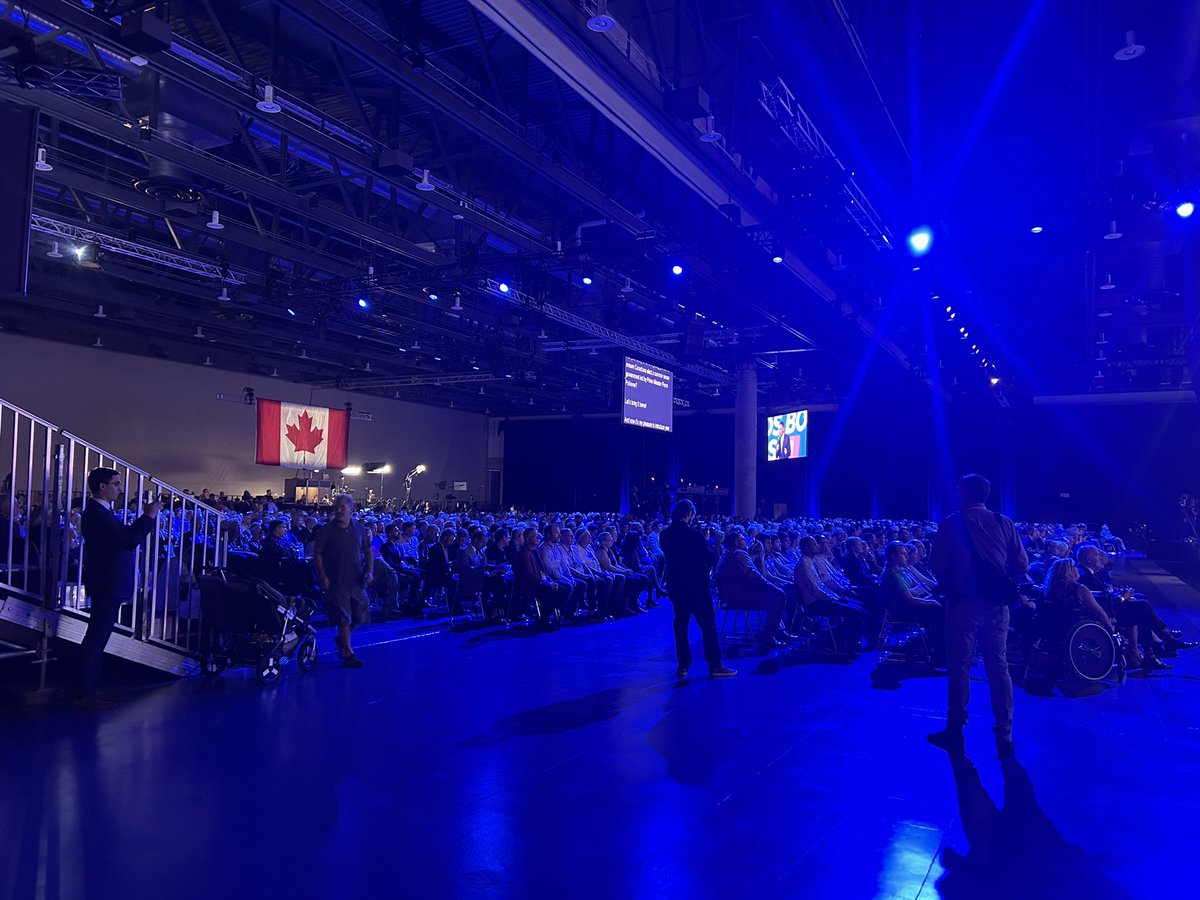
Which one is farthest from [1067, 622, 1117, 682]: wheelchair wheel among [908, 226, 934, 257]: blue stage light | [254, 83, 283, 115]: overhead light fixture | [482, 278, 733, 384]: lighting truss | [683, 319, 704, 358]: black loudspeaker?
[683, 319, 704, 358]: black loudspeaker

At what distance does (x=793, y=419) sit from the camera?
17.5 metres

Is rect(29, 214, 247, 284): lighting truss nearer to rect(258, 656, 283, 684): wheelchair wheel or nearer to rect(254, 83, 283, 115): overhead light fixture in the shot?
rect(254, 83, 283, 115): overhead light fixture

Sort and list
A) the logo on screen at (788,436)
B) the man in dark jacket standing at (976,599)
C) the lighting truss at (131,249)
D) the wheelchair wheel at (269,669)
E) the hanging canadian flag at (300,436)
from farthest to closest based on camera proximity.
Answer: the hanging canadian flag at (300,436) → the logo on screen at (788,436) → the lighting truss at (131,249) → the wheelchair wheel at (269,669) → the man in dark jacket standing at (976,599)

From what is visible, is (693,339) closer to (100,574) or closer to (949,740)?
(949,740)

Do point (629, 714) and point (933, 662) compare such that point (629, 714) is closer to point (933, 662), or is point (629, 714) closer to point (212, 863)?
point (212, 863)

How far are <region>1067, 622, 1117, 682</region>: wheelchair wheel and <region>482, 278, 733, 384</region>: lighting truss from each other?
9075 millimetres

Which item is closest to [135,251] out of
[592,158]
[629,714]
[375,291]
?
[375,291]

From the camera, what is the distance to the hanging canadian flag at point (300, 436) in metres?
20.9

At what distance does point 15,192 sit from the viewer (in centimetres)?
316

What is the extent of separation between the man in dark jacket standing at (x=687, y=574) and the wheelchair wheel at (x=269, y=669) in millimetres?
2851

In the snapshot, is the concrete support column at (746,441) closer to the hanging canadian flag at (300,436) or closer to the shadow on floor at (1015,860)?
the hanging canadian flag at (300,436)

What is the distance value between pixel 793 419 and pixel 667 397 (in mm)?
4314

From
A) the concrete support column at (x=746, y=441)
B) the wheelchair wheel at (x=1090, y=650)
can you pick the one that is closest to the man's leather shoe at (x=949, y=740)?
the wheelchair wheel at (x=1090, y=650)

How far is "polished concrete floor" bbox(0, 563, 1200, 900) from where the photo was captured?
8.98 feet
